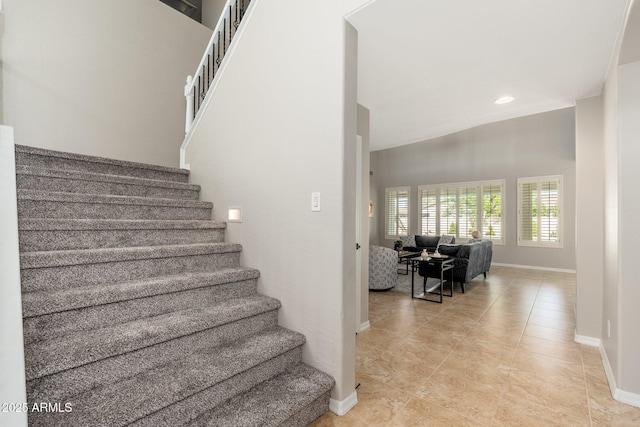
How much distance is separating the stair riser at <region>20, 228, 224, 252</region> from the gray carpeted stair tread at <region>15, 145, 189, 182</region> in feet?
3.18

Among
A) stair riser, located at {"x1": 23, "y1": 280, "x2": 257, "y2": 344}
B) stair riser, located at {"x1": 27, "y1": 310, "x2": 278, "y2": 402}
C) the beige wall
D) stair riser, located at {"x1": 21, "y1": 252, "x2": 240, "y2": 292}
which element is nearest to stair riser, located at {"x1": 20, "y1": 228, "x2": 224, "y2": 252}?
stair riser, located at {"x1": 21, "y1": 252, "x2": 240, "y2": 292}

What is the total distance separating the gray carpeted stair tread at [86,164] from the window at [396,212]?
7.65 m

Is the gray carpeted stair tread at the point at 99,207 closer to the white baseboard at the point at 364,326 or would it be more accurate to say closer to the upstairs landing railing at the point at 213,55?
the upstairs landing railing at the point at 213,55

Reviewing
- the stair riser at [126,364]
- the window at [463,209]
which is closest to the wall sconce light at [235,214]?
the stair riser at [126,364]

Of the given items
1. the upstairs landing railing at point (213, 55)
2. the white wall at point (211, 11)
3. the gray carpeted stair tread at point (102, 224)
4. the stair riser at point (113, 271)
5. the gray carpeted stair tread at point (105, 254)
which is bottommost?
the stair riser at point (113, 271)

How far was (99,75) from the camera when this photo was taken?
13.7ft

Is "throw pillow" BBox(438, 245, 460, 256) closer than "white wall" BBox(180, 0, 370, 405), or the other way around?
"white wall" BBox(180, 0, 370, 405)

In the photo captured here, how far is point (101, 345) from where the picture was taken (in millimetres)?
1450

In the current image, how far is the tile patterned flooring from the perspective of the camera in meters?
1.92

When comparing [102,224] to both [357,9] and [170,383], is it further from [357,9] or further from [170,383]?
[357,9]

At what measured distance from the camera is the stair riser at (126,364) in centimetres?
128

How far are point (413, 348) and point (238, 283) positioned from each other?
1.81m

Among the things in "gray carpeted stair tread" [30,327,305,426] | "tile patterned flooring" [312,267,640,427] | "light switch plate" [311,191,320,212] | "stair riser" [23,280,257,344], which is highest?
"light switch plate" [311,191,320,212]

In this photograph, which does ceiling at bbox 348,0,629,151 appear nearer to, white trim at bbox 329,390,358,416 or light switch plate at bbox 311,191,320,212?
light switch plate at bbox 311,191,320,212
